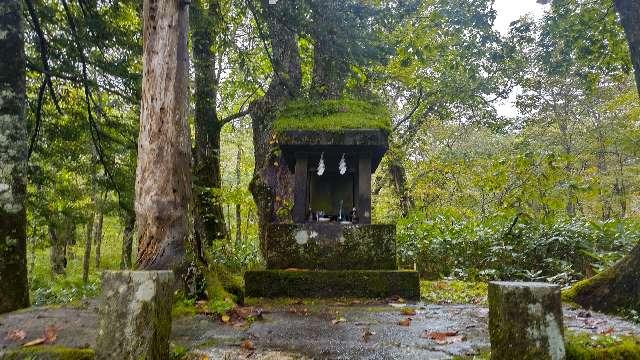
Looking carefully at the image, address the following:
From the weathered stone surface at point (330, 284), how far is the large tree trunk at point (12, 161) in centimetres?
281

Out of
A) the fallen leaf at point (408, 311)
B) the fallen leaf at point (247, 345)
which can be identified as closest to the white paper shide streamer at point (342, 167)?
the fallen leaf at point (408, 311)

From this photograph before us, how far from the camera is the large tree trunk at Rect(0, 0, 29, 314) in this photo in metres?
5.00

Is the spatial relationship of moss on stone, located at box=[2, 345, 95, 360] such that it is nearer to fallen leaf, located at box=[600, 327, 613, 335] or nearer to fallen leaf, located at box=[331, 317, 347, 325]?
fallen leaf, located at box=[331, 317, 347, 325]

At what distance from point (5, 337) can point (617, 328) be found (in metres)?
5.13

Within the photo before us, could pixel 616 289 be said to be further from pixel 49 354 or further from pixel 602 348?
pixel 49 354

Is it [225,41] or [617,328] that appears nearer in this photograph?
[617,328]

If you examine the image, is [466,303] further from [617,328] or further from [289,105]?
[289,105]

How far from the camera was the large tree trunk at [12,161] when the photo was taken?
16.4 ft

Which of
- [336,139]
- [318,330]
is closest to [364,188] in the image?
[336,139]

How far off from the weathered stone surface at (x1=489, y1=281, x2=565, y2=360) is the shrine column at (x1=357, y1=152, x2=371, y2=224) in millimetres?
4248

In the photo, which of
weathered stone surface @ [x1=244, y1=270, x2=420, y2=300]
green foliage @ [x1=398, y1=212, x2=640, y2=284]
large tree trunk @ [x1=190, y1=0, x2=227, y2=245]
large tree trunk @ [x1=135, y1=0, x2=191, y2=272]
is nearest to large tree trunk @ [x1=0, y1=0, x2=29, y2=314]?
large tree trunk @ [x1=135, y1=0, x2=191, y2=272]

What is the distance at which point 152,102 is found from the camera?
16.4ft

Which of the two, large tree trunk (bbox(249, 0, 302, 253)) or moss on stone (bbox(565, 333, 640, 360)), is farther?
large tree trunk (bbox(249, 0, 302, 253))

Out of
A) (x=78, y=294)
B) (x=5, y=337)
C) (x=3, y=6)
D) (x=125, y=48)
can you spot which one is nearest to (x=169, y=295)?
(x=5, y=337)
